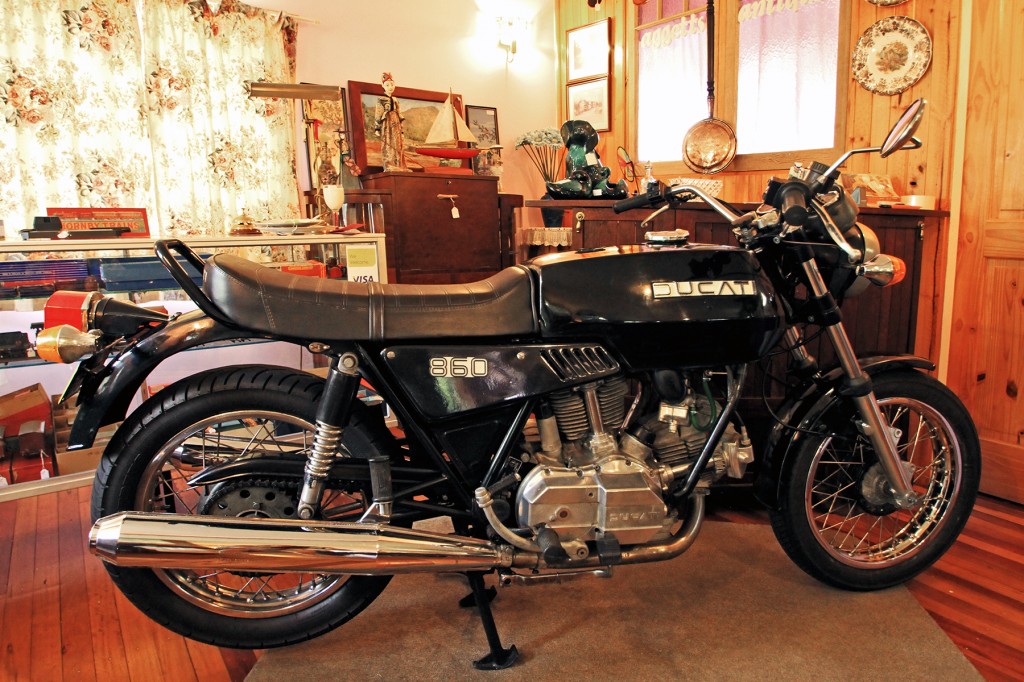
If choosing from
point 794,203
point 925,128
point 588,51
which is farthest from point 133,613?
point 588,51

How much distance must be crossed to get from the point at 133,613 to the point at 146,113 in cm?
242

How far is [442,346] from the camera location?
1276 millimetres

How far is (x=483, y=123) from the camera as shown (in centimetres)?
436

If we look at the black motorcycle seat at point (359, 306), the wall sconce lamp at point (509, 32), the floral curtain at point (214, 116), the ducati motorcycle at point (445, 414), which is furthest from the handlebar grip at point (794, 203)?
the wall sconce lamp at point (509, 32)

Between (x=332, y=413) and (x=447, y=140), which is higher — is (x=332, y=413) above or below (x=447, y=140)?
below

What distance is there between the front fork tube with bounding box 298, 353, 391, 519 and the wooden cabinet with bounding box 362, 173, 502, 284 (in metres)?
1.80

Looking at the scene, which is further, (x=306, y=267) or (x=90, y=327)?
(x=306, y=267)

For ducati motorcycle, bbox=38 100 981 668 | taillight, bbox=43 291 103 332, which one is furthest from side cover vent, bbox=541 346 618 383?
taillight, bbox=43 291 103 332

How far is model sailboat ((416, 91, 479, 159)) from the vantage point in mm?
3340

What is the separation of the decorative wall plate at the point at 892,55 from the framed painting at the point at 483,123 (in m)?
2.29

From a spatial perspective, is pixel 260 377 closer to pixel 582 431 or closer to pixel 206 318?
pixel 206 318

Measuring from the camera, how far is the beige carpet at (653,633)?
1.38 m

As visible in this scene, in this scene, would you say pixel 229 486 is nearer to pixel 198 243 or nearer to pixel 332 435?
pixel 332 435

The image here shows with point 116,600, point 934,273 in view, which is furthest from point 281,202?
point 934,273
